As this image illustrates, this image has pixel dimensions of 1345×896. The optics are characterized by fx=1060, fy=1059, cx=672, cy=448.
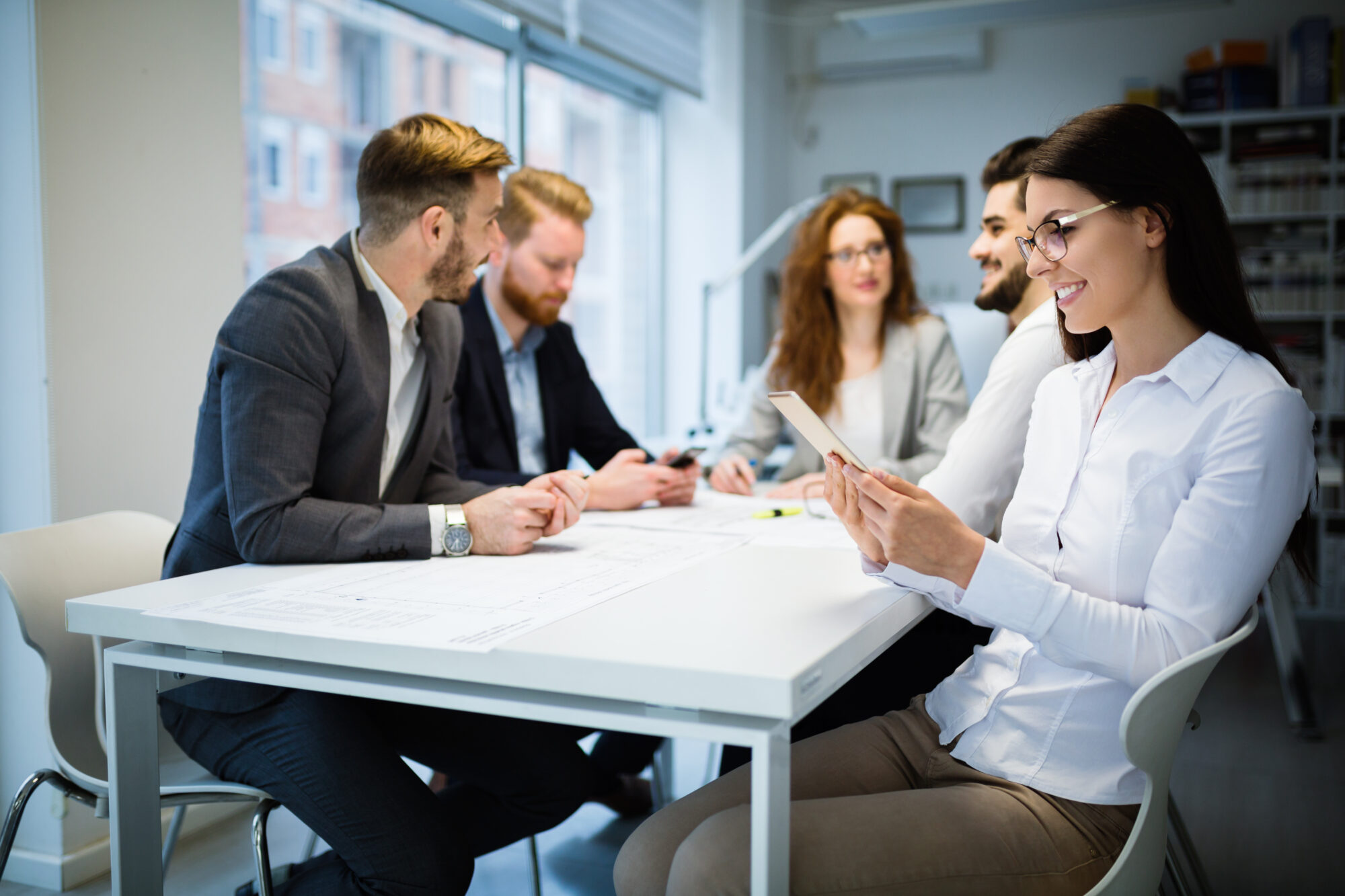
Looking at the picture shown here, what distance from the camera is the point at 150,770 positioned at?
125 centimetres

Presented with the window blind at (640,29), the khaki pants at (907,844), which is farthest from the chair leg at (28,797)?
the window blind at (640,29)

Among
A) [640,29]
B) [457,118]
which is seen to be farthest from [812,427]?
[640,29]

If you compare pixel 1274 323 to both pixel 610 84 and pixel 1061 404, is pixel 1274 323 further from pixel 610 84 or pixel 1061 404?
pixel 1061 404

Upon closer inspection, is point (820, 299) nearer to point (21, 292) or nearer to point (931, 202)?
point (21, 292)

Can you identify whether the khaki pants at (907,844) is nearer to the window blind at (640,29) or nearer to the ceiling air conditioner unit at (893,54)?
the window blind at (640,29)

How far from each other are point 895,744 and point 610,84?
155 inches

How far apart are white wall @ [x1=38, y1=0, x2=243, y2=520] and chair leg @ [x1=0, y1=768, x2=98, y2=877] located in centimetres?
67

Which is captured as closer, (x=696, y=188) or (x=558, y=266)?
(x=558, y=266)

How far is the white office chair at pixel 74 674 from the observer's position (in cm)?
137

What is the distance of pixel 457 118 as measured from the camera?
354 centimetres

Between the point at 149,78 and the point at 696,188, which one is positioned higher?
the point at 696,188

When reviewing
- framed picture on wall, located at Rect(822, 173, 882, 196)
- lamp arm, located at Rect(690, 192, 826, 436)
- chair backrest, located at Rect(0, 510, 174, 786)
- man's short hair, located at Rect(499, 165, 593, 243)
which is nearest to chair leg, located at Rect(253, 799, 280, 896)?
chair backrest, located at Rect(0, 510, 174, 786)

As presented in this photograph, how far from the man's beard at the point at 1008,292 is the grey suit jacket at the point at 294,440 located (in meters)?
1.15

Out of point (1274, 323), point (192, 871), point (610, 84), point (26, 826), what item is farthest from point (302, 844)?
point (1274, 323)
